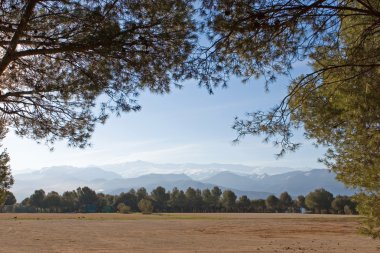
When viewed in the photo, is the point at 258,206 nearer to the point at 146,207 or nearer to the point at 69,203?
the point at 146,207

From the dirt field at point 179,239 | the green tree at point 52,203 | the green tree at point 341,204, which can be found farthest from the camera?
the green tree at point 52,203

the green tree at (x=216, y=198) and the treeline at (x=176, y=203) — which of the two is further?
the green tree at (x=216, y=198)

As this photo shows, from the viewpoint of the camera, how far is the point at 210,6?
960cm

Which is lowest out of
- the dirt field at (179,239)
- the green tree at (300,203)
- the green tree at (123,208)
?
the dirt field at (179,239)

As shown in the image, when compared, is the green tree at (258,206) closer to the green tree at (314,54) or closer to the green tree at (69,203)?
the green tree at (69,203)

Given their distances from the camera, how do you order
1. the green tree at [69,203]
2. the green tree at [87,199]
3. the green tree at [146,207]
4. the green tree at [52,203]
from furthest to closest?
1. the green tree at [87,199]
2. the green tree at [69,203]
3. the green tree at [52,203]
4. the green tree at [146,207]

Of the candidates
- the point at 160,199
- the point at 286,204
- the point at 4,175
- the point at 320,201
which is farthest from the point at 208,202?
the point at 4,175

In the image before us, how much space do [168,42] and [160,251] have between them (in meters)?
17.7

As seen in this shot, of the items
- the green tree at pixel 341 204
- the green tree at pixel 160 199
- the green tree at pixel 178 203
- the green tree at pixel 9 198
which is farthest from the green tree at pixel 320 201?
the green tree at pixel 9 198

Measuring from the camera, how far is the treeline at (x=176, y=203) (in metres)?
115

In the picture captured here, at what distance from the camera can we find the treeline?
115m

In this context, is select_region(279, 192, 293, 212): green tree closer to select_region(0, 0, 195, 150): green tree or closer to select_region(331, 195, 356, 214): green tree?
select_region(331, 195, 356, 214): green tree

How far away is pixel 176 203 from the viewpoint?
11612 centimetres

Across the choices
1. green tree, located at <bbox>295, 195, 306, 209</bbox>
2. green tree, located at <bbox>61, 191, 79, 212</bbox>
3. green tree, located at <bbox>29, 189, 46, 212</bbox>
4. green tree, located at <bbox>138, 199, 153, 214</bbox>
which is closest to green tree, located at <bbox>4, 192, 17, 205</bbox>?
green tree, located at <bbox>29, 189, 46, 212</bbox>
